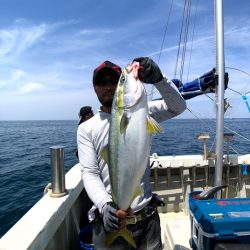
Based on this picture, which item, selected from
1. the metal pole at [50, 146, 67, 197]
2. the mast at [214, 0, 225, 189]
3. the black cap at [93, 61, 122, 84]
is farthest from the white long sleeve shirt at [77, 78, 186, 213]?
the mast at [214, 0, 225, 189]

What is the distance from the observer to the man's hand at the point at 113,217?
213 cm

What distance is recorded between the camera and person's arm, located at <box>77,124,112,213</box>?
2473 millimetres

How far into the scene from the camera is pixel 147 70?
2176mm

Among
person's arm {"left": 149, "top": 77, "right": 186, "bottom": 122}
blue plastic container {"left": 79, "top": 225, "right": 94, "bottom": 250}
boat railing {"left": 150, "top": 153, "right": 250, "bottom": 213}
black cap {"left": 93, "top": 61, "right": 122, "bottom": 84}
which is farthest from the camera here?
boat railing {"left": 150, "top": 153, "right": 250, "bottom": 213}

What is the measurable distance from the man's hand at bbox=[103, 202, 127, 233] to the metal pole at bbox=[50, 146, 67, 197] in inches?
49.8

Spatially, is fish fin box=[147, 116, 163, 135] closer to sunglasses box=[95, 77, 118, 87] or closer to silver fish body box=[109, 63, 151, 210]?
silver fish body box=[109, 63, 151, 210]

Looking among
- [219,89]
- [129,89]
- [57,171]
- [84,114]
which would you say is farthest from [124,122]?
[84,114]

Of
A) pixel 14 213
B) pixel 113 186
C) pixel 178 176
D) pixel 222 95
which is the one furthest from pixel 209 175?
pixel 14 213

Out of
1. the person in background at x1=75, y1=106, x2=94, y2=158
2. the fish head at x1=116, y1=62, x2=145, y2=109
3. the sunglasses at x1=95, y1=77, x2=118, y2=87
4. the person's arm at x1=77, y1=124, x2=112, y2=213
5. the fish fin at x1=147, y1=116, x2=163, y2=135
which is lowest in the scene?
the person's arm at x1=77, y1=124, x2=112, y2=213

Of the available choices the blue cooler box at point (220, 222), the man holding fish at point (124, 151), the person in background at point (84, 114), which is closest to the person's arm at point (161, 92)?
the man holding fish at point (124, 151)

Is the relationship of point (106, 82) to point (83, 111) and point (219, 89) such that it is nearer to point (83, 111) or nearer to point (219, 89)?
point (219, 89)

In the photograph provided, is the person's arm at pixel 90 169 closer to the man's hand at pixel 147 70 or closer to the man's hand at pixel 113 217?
the man's hand at pixel 113 217

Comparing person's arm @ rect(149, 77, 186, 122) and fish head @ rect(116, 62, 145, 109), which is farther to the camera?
person's arm @ rect(149, 77, 186, 122)

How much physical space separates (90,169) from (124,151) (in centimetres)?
64
